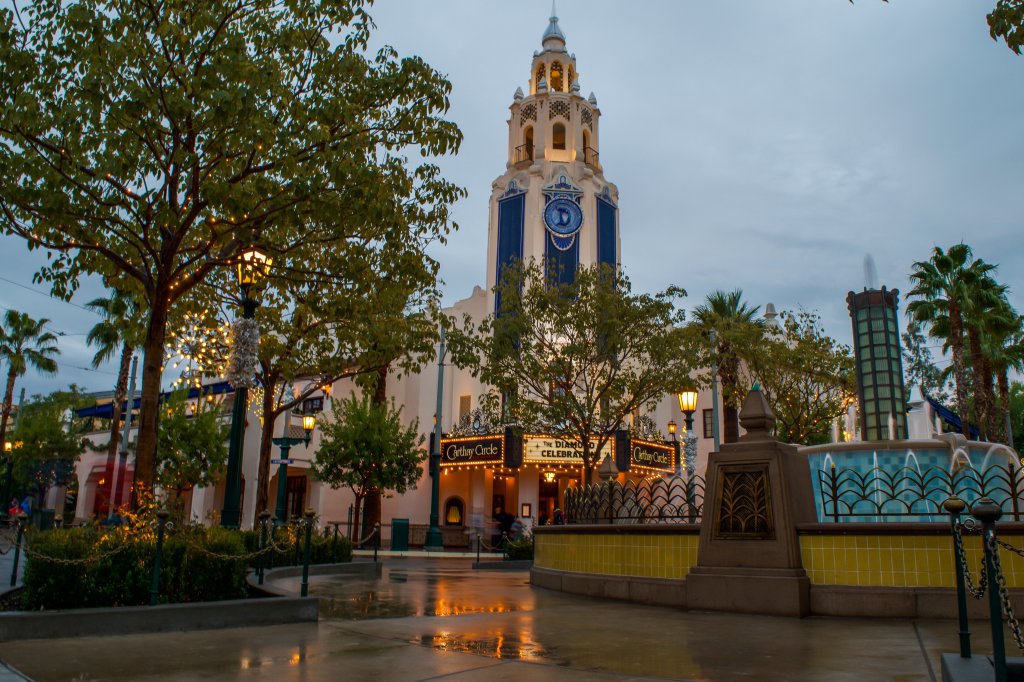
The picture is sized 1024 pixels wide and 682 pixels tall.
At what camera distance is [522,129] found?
43.2m

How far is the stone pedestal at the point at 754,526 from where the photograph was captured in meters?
9.77

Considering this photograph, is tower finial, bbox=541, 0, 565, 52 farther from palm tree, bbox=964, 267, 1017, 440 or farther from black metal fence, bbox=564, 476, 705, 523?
black metal fence, bbox=564, 476, 705, 523

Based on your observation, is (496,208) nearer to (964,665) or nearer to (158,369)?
(158,369)

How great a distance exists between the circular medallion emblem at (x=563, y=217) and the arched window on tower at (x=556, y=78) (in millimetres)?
8722

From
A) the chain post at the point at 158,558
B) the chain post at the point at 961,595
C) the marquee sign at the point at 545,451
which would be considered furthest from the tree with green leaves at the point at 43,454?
the chain post at the point at 961,595

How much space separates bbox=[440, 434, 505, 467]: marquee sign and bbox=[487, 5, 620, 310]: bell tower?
7553 millimetres

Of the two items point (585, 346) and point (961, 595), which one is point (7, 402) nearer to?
point (585, 346)

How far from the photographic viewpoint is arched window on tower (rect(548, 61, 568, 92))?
44713 mm

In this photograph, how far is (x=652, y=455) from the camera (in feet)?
128

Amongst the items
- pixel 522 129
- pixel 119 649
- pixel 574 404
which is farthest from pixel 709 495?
pixel 522 129

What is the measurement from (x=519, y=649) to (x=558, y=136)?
1534 inches

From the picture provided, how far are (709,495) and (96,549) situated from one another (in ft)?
24.6

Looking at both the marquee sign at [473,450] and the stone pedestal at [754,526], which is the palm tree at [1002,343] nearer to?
the marquee sign at [473,450]

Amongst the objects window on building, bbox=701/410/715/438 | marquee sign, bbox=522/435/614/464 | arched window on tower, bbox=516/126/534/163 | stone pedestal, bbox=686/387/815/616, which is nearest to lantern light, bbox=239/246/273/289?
stone pedestal, bbox=686/387/815/616
